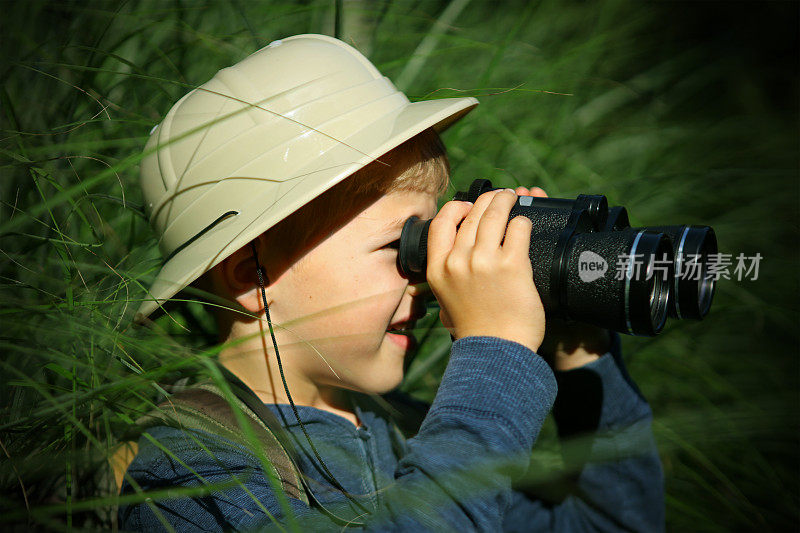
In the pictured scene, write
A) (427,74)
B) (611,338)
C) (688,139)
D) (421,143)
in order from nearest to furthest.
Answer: (421,143) < (611,338) < (427,74) < (688,139)

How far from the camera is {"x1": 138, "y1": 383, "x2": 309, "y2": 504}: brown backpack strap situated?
0.81 m

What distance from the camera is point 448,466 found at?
0.70 metres

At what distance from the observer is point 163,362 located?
81cm

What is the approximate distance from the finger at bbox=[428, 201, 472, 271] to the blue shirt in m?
0.15

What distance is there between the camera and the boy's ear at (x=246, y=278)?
37.3 inches

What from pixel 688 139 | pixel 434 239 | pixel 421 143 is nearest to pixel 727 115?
pixel 688 139

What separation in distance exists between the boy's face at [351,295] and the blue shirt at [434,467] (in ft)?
0.54

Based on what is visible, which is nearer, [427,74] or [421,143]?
[421,143]

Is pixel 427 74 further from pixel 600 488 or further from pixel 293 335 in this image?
pixel 600 488

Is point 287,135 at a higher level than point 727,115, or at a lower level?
higher

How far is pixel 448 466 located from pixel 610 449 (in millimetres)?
540

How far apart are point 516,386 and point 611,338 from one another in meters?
0.47

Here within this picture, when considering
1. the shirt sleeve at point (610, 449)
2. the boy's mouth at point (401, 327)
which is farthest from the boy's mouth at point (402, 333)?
the shirt sleeve at point (610, 449)

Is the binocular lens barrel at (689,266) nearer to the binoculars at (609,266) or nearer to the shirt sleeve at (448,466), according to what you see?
the binoculars at (609,266)
